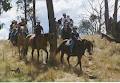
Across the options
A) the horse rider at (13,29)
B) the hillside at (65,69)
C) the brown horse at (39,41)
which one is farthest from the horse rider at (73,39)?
the horse rider at (13,29)

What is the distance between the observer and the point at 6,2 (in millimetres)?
44938

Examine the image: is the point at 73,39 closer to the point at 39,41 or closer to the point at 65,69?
the point at 65,69

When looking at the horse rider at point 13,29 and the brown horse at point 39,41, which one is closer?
the brown horse at point 39,41

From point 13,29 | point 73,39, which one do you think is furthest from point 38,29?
point 13,29

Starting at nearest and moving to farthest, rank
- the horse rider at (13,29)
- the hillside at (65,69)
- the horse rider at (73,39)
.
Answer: the hillside at (65,69) < the horse rider at (73,39) < the horse rider at (13,29)

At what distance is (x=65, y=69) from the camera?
25266mm

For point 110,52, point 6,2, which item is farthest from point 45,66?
point 6,2

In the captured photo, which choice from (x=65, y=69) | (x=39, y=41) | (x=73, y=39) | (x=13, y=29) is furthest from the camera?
(x=13, y=29)

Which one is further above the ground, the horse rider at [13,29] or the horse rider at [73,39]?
the horse rider at [13,29]

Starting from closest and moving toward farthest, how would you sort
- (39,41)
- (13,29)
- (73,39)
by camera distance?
(73,39) → (39,41) → (13,29)

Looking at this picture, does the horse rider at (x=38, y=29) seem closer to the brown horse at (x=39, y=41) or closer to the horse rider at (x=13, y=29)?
the brown horse at (x=39, y=41)

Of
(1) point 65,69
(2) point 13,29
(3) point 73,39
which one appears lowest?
(1) point 65,69

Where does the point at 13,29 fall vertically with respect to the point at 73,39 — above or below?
above

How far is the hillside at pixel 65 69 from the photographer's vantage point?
76.5ft
